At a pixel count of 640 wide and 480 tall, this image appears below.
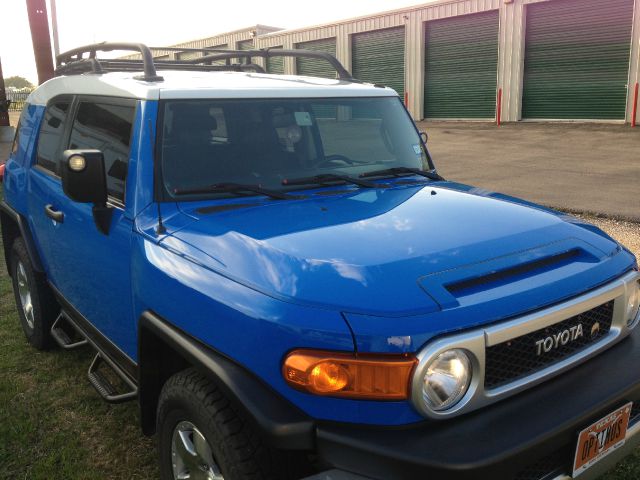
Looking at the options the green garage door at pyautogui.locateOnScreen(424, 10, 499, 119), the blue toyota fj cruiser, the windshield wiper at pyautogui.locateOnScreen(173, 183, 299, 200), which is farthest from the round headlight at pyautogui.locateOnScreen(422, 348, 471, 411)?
the green garage door at pyautogui.locateOnScreen(424, 10, 499, 119)

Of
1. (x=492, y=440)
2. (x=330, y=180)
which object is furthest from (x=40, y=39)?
(x=492, y=440)

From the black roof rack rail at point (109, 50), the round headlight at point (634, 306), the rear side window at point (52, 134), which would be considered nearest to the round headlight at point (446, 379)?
the round headlight at point (634, 306)

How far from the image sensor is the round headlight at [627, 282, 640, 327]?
2.45 m

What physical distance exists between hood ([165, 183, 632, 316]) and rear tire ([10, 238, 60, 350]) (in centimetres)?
194

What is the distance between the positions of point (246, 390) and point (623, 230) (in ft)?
20.7

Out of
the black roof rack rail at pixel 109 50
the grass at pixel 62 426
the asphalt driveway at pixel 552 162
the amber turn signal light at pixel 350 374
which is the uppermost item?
the black roof rack rail at pixel 109 50

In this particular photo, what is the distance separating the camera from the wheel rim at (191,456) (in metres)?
2.12

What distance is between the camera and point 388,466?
5.64 feet

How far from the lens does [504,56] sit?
20.7 m

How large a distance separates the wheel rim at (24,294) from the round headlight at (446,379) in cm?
346

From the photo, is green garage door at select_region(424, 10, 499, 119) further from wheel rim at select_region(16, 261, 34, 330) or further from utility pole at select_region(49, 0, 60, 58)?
wheel rim at select_region(16, 261, 34, 330)

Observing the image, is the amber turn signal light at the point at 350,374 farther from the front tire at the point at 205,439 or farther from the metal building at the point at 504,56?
the metal building at the point at 504,56

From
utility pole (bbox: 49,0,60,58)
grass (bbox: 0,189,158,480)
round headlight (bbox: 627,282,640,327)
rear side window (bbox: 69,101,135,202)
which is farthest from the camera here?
utility pole (bbox: 49,0,60,58)

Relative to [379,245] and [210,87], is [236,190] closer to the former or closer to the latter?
[210,87]
